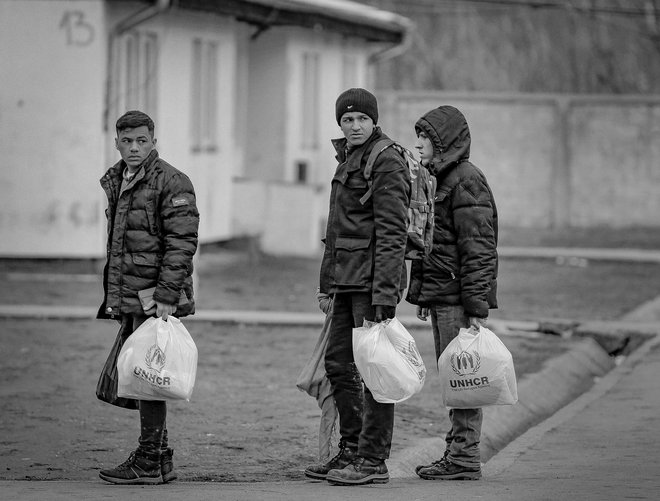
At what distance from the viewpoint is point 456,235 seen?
23.9 ft

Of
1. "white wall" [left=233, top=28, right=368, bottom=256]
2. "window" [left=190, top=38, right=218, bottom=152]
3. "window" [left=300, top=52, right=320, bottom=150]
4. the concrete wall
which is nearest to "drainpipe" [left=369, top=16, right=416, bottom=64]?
"white wall" [left=233, top=28, right=368, bottom=256]

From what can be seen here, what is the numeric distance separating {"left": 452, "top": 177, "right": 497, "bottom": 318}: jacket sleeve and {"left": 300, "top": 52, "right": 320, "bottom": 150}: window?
1509 centimetres

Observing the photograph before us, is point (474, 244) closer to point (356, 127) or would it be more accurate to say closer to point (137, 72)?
point (356, 127)

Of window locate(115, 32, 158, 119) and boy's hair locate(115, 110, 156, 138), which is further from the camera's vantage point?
window locate(115, 32, 158, 119)

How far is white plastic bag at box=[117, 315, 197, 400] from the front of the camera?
685 centimetres

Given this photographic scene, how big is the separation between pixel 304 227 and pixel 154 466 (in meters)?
14.1

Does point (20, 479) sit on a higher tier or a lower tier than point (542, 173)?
lower

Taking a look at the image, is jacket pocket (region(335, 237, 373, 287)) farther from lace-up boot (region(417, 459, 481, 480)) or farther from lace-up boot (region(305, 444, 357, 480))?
lace-up boot (region(417, 459, 481, 480))

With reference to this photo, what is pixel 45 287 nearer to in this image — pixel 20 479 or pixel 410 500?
pixel 20 479

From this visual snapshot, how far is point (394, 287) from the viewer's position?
6840mm

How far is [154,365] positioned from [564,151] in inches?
890

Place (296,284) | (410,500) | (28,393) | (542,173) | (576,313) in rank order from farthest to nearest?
(542,173) < (296,284) < (576,313) < (28,393) < (410,500)

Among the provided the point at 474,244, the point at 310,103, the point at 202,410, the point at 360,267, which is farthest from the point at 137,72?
the point at 360,267

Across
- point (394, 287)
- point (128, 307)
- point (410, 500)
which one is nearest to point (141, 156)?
point (128, 307)
